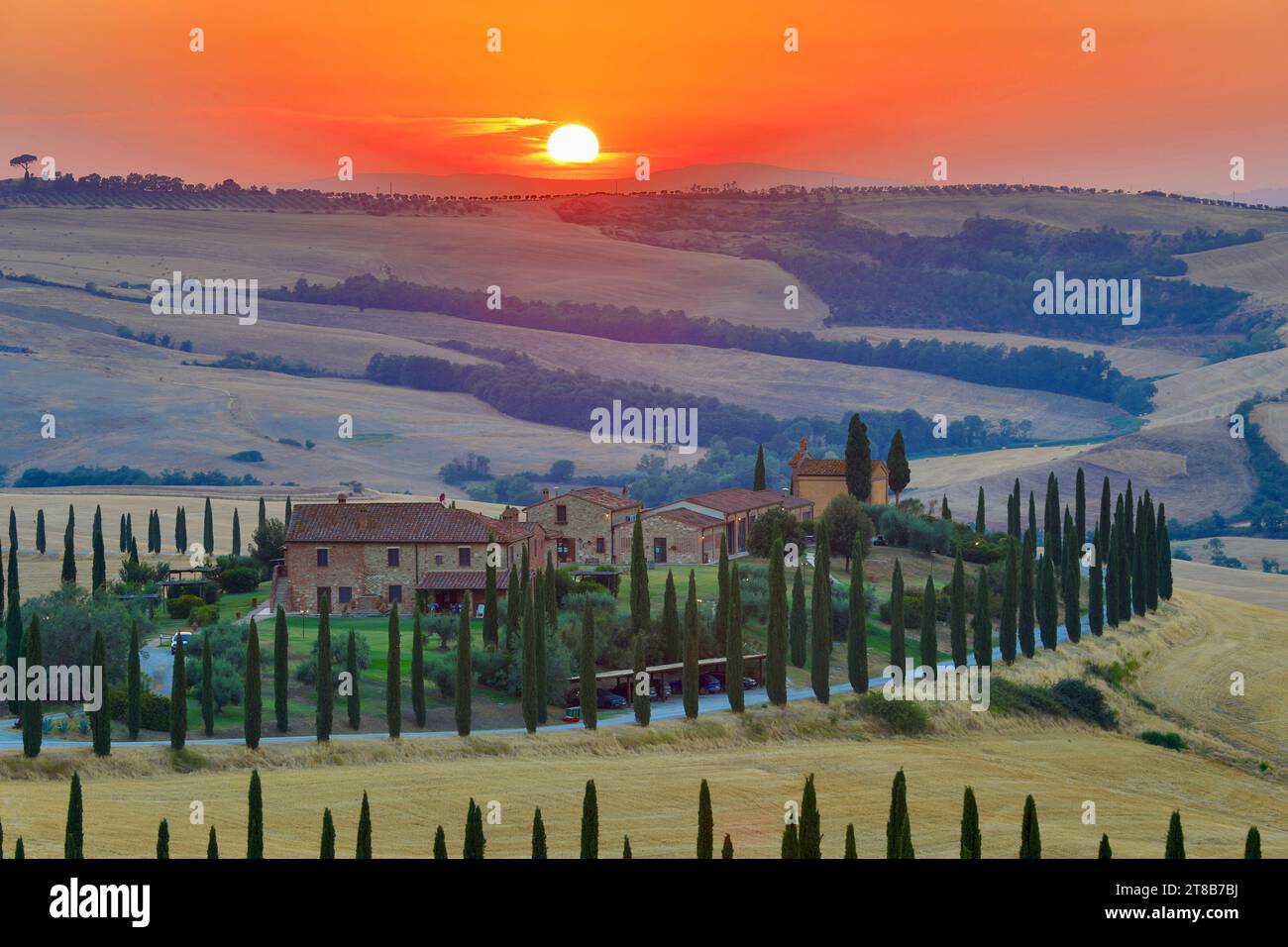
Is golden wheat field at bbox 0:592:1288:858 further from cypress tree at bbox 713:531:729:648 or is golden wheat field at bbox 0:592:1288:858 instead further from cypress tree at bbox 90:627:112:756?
cypress tree at bbox 713:531:729:648

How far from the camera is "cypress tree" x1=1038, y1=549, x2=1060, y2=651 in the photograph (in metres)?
79.6

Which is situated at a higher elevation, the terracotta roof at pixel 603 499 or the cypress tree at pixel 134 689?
the terracotta roof at pixel 603 499

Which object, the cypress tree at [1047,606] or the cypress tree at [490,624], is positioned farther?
the cypress tree at [1047,606]

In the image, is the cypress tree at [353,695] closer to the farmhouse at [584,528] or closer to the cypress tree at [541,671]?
the cypress tree at [541,671]

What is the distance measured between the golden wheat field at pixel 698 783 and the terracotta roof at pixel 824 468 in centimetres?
3112

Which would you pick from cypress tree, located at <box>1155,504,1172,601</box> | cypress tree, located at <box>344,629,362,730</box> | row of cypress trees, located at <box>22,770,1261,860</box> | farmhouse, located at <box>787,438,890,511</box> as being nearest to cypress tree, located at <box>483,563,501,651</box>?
cypress tree, located at <box>344,629,362,730</box>

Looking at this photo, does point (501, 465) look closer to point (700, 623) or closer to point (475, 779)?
point (700, 623)

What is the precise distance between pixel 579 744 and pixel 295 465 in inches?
5234

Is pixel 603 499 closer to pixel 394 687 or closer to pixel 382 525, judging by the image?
pixel 382 525

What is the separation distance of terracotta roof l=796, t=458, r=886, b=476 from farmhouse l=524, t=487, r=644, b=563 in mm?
15625

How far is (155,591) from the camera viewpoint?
81.4 m

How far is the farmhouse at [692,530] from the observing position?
298 feet

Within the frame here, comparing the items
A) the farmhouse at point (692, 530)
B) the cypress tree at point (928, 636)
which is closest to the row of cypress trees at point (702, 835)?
the cypress tree at point (928, 636)
